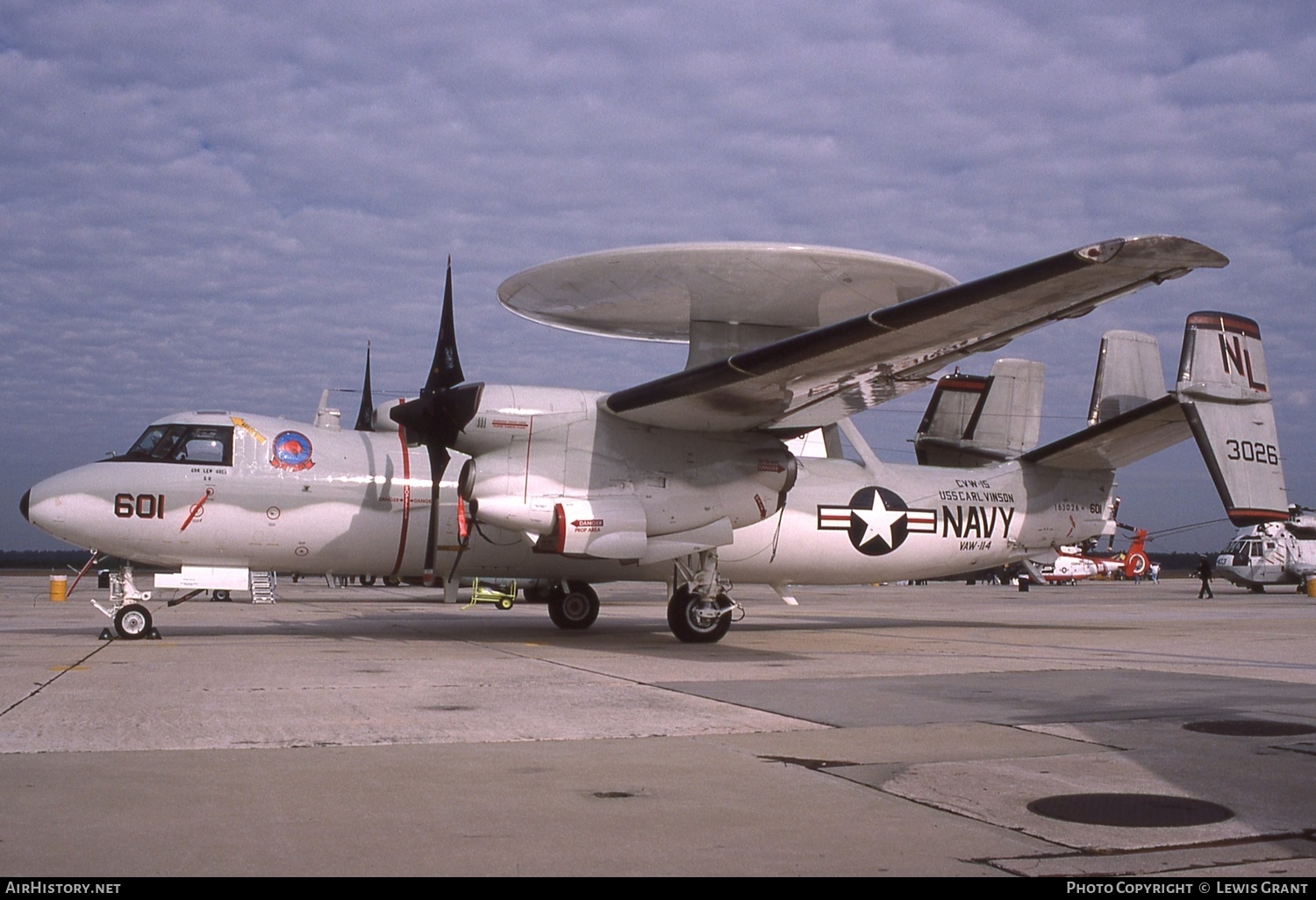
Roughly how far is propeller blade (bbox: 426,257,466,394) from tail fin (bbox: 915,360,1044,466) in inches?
437

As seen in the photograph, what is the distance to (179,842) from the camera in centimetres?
467

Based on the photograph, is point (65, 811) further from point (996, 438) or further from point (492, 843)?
point (996, 438)

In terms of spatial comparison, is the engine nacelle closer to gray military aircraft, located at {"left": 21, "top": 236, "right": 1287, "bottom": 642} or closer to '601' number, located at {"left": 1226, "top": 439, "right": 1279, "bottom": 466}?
gray military aircraft, located at {"left": 21, "top": 236, "right": 1287, "bottom": 642}

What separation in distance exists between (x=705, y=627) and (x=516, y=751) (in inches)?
356

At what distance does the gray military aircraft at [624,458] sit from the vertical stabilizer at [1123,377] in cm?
140

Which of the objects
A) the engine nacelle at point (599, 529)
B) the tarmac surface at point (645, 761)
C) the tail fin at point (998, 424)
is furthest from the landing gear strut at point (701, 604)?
the tail fin at point (998, 424)

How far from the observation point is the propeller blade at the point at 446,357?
15.3 m

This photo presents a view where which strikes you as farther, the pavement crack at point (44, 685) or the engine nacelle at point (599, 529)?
the engine nacelle at point (599, 529)

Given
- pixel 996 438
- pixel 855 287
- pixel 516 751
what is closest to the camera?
pixel 516 751

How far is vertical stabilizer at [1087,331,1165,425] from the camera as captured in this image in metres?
19.6

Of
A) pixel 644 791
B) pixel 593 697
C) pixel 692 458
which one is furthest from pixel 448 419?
pixel 644 791

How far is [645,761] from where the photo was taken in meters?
6.75

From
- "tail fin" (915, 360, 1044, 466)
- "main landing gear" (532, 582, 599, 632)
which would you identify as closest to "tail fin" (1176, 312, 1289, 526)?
"tail fin" (915, 360, 1044, 466)

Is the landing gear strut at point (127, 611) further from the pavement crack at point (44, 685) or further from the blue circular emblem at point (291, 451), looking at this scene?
the blue circular emblem at point (291, 451)
